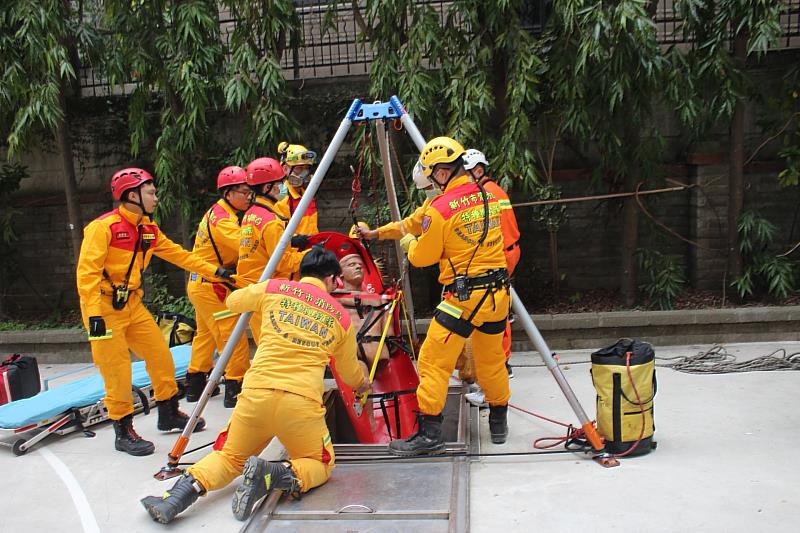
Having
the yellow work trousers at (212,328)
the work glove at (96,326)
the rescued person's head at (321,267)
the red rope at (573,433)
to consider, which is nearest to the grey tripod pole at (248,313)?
the rescued person's head at (321,267)

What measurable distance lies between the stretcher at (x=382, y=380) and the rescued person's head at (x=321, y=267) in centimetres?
102

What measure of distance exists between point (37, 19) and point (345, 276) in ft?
17.4

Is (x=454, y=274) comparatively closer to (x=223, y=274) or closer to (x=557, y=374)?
(x=557, y=374)

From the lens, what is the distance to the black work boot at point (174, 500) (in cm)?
409

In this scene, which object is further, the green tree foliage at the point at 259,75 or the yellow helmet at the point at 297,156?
the green tree foliage at the point at 259,75

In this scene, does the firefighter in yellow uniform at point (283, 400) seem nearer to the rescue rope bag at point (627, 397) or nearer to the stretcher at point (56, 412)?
the rescue rope bag at point (627, 397)

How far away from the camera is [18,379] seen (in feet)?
21.5

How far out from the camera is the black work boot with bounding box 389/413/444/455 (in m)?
4.88

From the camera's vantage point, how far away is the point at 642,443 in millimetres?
4816

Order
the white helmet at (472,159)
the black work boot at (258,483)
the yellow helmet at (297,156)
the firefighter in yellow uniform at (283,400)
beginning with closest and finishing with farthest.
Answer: the black work boot at (258,483)
the firefighter in yellow uniform at (283,400)
the white helmet at (472,159)
the yellow helmet at (297,156)

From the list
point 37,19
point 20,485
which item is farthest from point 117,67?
point 20,485

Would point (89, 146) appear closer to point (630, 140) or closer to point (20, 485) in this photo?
point (20, 485)

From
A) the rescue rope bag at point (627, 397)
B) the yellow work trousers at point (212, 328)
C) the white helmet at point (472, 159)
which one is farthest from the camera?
the yellow work trousers at point (212, 328)

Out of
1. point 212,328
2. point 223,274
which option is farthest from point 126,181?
point 212,328
